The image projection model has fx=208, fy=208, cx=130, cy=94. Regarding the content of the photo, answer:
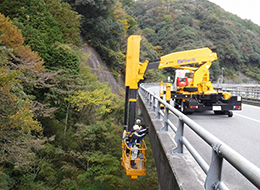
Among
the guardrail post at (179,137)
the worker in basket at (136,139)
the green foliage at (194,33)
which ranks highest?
the green foliage at (194,33)

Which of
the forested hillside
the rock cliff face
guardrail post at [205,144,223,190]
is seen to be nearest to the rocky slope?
the rock cliff face

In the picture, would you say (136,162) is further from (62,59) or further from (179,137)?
(62,59)

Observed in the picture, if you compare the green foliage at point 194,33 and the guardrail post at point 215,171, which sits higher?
the green foliage at point 194,33

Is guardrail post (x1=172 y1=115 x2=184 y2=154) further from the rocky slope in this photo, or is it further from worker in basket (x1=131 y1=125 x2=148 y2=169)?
→ the rocky slope

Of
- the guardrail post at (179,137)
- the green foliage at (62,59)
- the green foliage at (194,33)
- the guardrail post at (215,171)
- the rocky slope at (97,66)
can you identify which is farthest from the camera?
the green foliage at (194,33)

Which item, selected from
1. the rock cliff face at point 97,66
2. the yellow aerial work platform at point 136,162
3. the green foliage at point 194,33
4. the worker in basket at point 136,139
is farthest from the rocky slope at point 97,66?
the green foliage at point 194,33

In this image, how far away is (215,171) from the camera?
231 centimetres

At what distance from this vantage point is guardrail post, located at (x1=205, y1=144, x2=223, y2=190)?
226 centimetres

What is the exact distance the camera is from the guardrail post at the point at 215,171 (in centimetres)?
226

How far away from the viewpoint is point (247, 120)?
360 inches

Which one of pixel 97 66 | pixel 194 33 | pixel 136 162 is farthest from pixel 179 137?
pixel 194 33

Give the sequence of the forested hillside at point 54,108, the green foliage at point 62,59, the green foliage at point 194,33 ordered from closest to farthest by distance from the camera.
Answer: the forested hillside at point 54,108 → the green foliage at point 62,59 → the green foliage at point 194,33

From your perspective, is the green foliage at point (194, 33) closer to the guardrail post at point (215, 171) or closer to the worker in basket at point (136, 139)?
the worker in basket at point (136, 139)

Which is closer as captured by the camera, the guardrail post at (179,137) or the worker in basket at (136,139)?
the guardrail post at (179,137)
